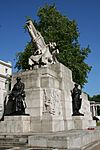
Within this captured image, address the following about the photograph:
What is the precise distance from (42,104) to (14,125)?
2204mm

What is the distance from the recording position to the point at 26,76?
54.0 ft

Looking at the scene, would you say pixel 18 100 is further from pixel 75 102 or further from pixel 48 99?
pixel 75 102

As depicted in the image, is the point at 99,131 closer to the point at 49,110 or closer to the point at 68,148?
the point at 49,110

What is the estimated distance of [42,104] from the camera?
600 inches

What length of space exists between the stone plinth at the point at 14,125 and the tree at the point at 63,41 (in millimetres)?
23579

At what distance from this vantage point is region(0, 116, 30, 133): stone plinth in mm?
14039

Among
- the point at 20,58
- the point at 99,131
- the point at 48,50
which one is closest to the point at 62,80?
the point at 48,50

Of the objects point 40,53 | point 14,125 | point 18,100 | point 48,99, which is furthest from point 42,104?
point 40,53

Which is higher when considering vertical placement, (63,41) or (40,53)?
(63,41)

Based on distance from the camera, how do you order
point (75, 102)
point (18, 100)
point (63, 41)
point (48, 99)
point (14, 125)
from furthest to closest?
point (63, 41) < point (75, 102) < point (48, 99) < point (18, 100) < point (14, 125)

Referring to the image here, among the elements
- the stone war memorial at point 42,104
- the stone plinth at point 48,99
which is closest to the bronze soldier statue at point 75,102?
the stone war memorial at point 42,104

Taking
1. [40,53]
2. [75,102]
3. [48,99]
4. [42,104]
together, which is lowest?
[42,104]

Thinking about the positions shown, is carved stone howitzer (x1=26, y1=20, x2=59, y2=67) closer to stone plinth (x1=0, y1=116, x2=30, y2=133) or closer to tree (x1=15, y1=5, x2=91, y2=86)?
stone plinth (x1=0, y1=116, x2=30, y2=133)

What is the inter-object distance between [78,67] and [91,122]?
1647 cm
